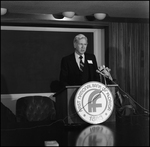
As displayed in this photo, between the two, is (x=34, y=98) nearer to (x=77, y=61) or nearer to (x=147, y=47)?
(x=77, y=61)

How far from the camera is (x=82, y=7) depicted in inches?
209

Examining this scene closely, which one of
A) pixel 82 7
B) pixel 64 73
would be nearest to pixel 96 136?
pixel 64 73

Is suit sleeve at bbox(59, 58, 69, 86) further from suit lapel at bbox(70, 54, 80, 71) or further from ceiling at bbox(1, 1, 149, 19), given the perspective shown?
ceiling at bbox(1, 1, 149, 19)

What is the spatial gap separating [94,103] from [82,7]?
9.43 feet

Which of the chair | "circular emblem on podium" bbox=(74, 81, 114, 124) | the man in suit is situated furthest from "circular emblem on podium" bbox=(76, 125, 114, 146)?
the chair

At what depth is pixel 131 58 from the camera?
608 centimetres

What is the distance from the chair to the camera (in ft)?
15.8

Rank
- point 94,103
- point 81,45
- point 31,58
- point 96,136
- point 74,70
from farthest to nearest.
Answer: point 31,58 → point 74,70 → point 81,45 → point 94,103 → point 96,136

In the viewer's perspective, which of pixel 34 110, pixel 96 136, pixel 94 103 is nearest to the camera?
pixel 96 136

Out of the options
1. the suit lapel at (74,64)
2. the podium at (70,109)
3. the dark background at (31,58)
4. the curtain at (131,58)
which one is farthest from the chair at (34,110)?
the podium at (70,109)

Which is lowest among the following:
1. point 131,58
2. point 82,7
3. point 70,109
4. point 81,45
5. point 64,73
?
point 70,109

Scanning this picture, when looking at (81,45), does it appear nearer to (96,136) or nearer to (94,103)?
(94,103)

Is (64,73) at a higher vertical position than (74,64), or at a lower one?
lower

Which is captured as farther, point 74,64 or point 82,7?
point 82,7
